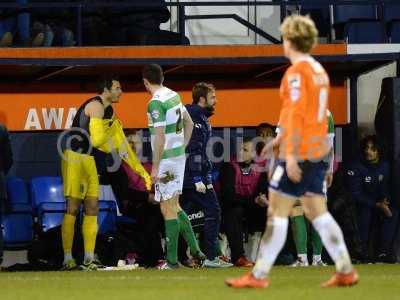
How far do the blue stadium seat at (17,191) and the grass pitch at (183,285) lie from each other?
7.48 feet

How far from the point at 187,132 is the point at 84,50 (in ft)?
9.65

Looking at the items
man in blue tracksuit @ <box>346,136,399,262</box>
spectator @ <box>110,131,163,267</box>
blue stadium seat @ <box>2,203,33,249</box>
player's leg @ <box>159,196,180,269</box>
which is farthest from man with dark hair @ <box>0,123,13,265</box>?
man in blue tracksuit @ <box>346,136,399,262</box>

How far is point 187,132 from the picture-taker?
42.6 feet

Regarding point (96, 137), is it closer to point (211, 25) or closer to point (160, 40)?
point (160, 40)

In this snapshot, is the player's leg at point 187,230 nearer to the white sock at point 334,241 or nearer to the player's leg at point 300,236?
the player's leg at point 300,236

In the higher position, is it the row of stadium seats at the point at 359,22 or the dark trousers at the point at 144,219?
the row of stadium seats at the point at 359,22

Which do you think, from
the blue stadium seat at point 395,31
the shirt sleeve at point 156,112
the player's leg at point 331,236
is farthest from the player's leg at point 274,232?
the blue stadium seat at point 395,31

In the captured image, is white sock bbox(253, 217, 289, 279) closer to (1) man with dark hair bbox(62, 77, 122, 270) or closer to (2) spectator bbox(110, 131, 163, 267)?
(1) man with dark hair bbox(62, 77, 122, 270)

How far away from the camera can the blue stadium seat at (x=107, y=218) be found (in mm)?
14812

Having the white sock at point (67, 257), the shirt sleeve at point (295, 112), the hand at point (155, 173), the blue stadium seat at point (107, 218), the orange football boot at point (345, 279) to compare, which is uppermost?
the shirt sleeve at point (295, 112)

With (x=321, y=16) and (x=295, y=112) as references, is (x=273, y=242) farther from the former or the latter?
(x=321, y=16)

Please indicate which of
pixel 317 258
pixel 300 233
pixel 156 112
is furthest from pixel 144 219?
pixel 156 112

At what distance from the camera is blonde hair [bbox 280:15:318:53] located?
880 cm

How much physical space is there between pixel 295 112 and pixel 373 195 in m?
6.96
